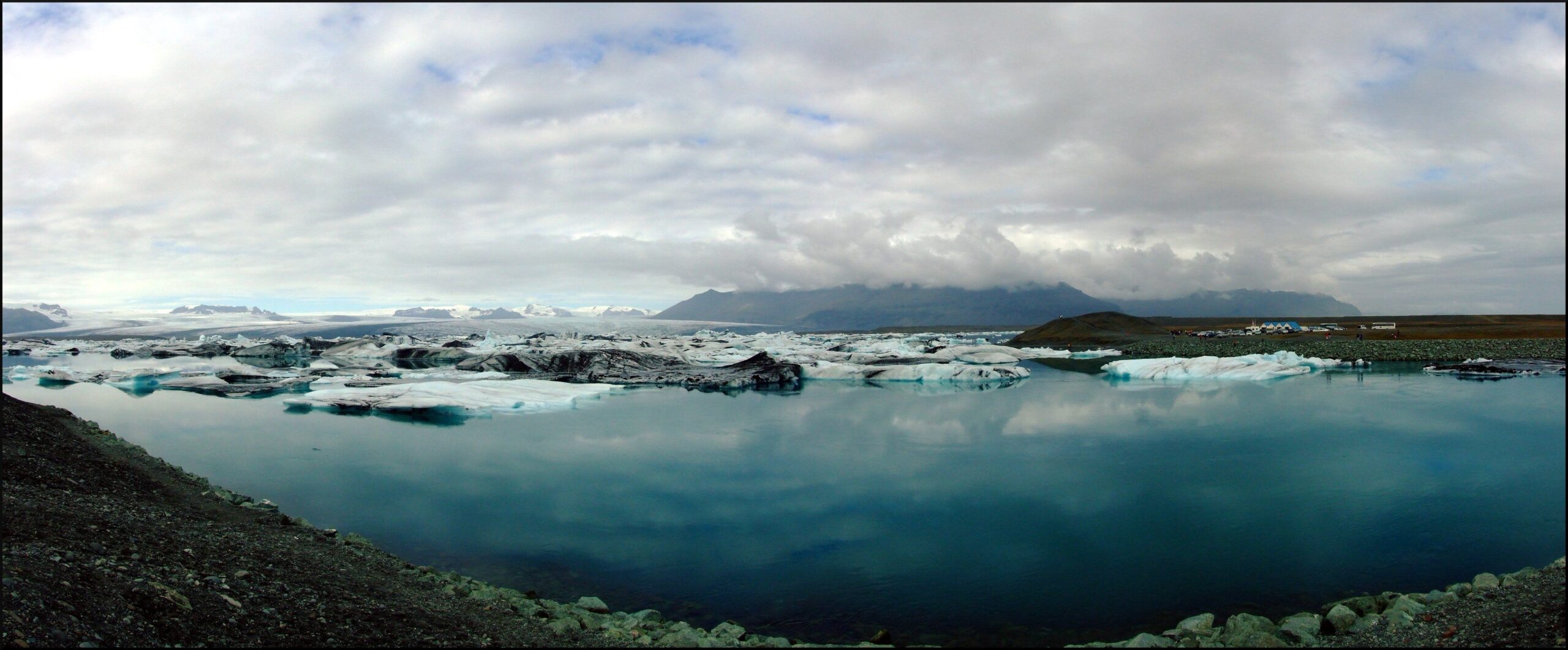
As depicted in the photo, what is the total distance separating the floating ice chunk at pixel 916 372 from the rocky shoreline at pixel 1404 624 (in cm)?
1776

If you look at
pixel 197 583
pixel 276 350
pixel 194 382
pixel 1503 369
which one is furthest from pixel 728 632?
pixel 276 350

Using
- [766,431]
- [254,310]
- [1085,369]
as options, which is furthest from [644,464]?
[254,310]

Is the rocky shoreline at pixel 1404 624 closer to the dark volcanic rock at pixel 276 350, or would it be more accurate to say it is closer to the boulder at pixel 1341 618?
the boulder at pixel 1341 618

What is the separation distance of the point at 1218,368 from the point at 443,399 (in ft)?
72.5

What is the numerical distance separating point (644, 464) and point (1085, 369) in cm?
2175

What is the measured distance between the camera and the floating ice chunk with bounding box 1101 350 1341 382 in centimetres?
2164

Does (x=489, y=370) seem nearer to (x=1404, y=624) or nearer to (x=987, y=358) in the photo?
(x=987, y=358)

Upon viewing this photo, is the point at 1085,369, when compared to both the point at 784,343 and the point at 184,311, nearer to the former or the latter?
the point at 784,343

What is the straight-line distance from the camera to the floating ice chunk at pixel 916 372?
22.6 m

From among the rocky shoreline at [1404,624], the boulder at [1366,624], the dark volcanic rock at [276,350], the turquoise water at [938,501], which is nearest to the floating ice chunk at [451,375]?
the turquoise water at [938,501]

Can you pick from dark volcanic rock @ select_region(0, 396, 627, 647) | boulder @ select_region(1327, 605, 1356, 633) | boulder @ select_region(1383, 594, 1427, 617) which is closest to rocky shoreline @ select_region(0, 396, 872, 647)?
dark volcanic rock @ select_region(0, 396, 627, 647)

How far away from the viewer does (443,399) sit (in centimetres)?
1579

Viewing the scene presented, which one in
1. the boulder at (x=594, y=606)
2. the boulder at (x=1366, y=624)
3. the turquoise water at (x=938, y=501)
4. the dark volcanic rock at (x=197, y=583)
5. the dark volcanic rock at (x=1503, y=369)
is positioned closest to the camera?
the dark volcanic rock at (x=197, y=583)

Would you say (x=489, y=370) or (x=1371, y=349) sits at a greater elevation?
Result: (x=1371, y=349)
